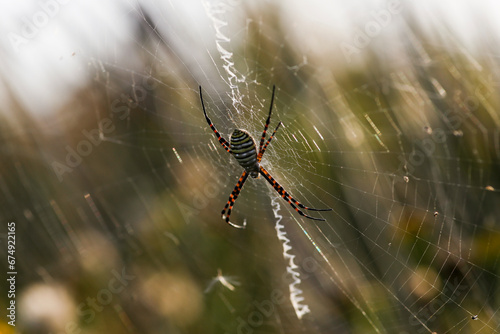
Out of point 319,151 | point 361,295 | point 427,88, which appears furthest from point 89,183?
point 427,88

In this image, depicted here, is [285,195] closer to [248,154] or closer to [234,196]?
[234,196]

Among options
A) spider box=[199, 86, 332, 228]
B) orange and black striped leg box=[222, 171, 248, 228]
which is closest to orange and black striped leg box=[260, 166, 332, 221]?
spider box=[199, 86, 332, 228]

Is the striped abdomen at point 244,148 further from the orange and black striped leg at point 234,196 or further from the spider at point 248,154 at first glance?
the orange and black striped leg at point 234,196

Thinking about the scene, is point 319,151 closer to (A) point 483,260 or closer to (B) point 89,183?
(A) point 483,260

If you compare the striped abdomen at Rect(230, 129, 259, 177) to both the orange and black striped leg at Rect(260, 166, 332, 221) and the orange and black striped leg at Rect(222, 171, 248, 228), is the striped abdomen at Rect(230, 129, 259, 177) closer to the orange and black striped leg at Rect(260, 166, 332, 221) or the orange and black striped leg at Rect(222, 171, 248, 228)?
the orange and black striped leg at Rect(260, 166, 332, 221)

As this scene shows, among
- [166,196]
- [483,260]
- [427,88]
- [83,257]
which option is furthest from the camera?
[166,196]

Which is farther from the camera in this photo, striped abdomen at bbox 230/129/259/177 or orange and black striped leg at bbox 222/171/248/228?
orange and black striped leg at bbox 222/171/248/228
